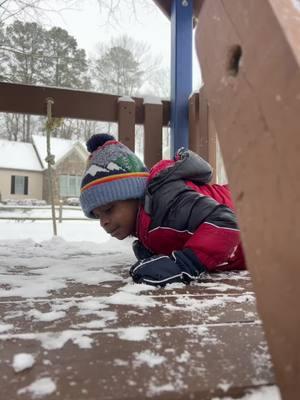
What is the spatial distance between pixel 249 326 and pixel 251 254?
0.37 meters

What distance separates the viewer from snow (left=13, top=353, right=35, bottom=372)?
1.91ft

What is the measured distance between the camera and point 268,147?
0.44 m

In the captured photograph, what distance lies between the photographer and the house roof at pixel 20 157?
23.5 meters

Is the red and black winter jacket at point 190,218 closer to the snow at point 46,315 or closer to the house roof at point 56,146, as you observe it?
the snow at point 46,315

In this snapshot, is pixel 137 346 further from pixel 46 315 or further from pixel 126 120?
pixel 126 120

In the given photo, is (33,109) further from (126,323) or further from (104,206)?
(126,323)

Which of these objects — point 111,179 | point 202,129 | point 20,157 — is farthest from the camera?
point 20,157

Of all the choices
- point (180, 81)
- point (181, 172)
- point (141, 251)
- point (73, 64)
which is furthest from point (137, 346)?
point (73, 64)

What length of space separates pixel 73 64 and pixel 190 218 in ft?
34.8

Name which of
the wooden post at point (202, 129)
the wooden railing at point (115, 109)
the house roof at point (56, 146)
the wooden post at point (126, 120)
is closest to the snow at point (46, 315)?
the wooden post at point (202, 129)

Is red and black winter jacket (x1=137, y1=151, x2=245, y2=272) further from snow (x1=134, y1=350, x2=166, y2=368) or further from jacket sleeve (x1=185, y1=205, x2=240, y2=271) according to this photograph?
snow (x1=134, y1=350, x2=166, y2=368)

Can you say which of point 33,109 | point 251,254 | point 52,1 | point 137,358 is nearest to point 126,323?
point 137,358

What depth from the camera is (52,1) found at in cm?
570

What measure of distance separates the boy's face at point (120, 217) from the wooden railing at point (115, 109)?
1.00 meters
